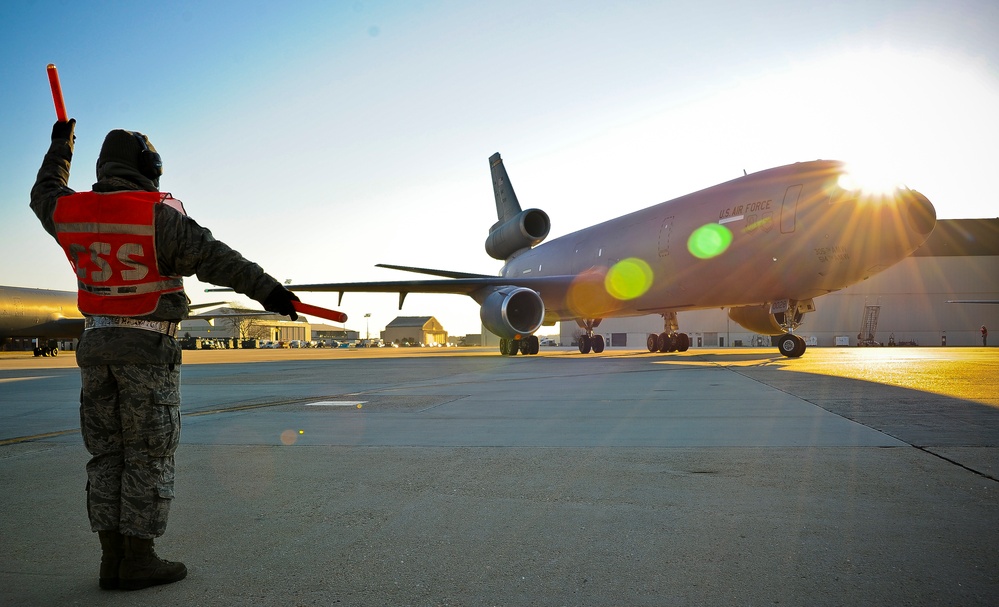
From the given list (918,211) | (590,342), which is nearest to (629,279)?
(918,211)

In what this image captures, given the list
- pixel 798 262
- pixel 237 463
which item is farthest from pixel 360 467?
pixel 798 262

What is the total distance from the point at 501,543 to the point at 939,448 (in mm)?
3168

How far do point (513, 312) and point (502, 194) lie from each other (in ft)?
39.5

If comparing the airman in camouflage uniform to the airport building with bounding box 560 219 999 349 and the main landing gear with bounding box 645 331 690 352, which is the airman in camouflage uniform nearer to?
the main landing gear with bounding box 645 331 690 352

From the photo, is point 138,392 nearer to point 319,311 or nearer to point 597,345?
point 319,311

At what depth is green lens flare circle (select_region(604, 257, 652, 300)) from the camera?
18.1 metres

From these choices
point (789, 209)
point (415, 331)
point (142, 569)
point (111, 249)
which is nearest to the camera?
point (142, 569)

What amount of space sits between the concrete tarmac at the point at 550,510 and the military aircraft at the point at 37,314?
3085cm

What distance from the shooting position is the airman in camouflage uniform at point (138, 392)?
219 cm

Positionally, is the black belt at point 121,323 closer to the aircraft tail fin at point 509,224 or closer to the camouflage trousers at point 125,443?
the camouflage trousers at point 125,443

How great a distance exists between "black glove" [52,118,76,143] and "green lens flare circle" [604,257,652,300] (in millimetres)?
16181

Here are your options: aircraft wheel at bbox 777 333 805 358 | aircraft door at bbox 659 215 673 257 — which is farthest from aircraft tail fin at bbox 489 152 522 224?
aircraft wheel at bbox 777 333 805 358

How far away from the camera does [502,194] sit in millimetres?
29391

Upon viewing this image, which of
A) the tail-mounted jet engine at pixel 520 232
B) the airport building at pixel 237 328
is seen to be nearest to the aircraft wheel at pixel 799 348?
the tail-mounted jet engine at pixel 520 232
